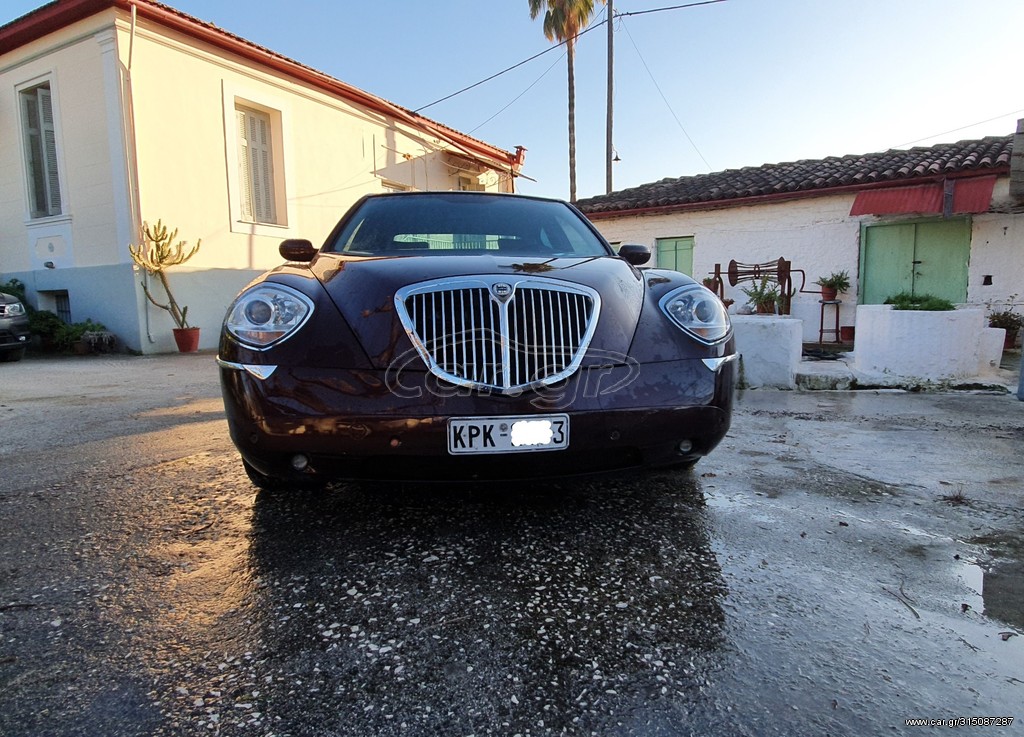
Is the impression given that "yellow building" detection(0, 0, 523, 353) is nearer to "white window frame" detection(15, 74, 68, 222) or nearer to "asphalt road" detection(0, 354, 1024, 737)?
"white window frame" detection(15, 74, 68, 222)

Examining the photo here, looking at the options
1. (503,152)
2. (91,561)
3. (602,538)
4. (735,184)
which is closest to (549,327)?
(602,538)

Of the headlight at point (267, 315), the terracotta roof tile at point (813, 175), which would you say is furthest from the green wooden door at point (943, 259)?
the headlight at point (267, 315)

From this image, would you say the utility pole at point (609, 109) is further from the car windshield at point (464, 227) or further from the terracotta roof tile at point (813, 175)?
the car windshield at point (464, 227)

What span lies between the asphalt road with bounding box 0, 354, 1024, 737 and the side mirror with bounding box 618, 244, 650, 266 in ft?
3.48

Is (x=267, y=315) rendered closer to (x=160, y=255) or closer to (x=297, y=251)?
(x=297, y=251)

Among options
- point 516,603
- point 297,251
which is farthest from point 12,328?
point 516,603

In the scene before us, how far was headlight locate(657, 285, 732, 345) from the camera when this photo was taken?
2229mm

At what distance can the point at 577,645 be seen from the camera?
152cm

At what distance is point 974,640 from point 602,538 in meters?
1.05

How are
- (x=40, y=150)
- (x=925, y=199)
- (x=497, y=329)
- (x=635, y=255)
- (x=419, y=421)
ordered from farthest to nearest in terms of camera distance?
1. (x=40, y=150)
2. (x=925, y=199)
3. (x=635, y=255)
4. (x=497, y=329)
5. (x=419, y=421)

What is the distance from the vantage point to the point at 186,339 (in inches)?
372

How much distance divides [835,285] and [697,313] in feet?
31.8

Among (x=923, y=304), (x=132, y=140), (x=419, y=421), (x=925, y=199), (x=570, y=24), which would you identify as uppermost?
(x=570, y=24)

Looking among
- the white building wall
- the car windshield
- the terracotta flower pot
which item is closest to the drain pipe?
the terracotta flower pot
